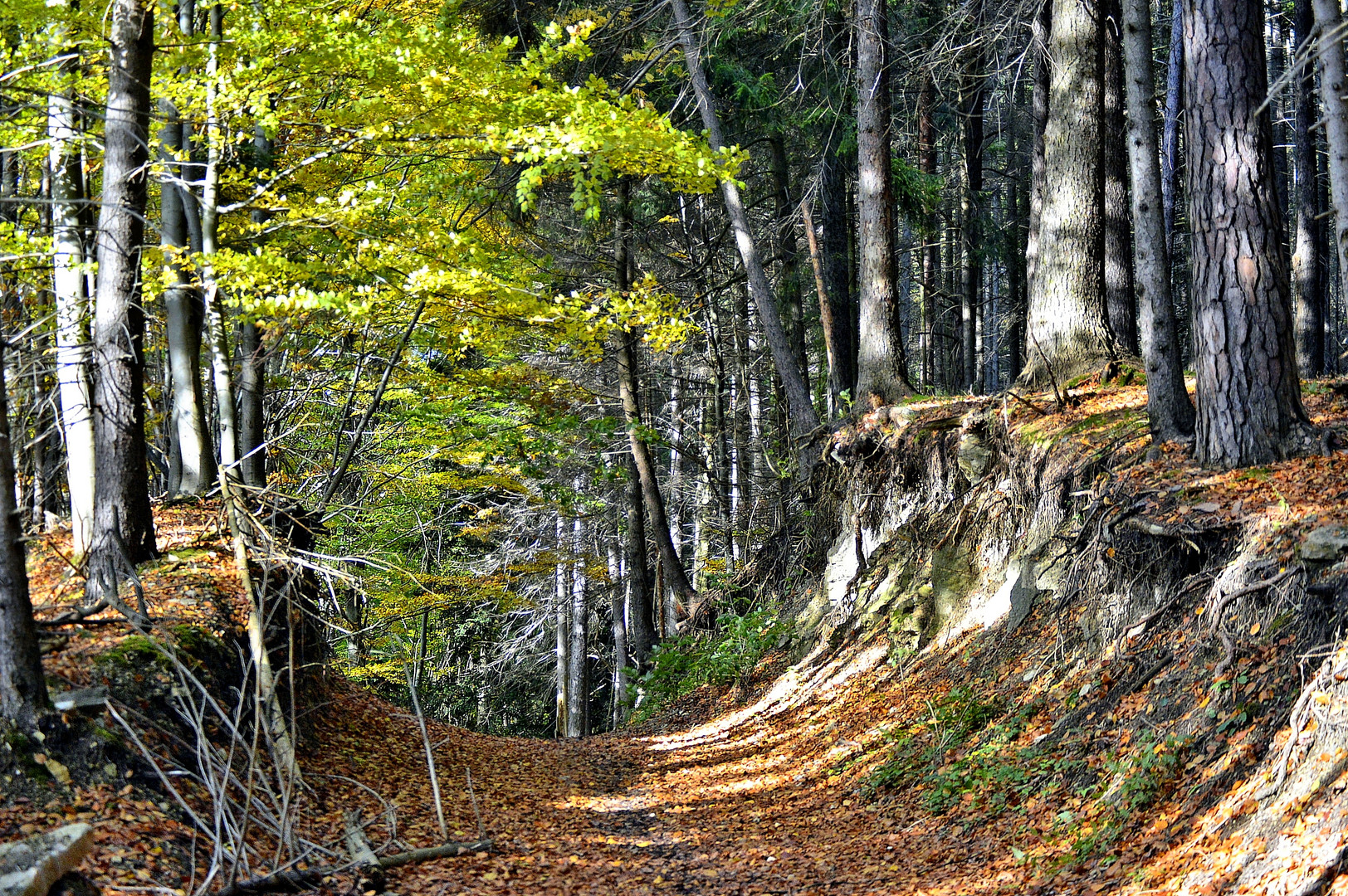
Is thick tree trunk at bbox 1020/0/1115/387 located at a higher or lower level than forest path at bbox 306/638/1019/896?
higher

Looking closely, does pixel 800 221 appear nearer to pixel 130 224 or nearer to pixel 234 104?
pixel 234 104

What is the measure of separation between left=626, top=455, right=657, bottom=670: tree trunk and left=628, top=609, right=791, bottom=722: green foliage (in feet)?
2.15

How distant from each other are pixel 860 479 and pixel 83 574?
27.7ft

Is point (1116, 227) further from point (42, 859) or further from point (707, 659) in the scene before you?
point (42, 859)

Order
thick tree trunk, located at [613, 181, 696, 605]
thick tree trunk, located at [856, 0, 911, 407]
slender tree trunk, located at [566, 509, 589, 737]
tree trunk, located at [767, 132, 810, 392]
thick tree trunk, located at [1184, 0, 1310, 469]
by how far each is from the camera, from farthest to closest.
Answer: slender tree trunk, located at [566, 509, 589, 737]
tree trunk, located at [767, 132, 810, 392]
thick tree trunk, located at [613, 181, 696, 605]
thick tree trunk, located at [856, 0, 911, 407]
thick tree trunk, located at [1184, 0, 1310, 469]

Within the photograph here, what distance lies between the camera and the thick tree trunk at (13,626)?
5188 millimetres

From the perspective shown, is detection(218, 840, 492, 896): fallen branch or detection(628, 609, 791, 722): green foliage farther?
detection(628, 609, 791, 722): green foliage

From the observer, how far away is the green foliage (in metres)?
13.5

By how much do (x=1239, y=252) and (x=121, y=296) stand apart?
321 inches

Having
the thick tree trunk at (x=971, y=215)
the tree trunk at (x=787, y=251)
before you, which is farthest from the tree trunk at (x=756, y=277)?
the thick tree trunk at (x=971, y=215)

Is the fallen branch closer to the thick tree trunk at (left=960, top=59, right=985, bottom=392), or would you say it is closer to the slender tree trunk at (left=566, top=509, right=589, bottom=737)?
the slender tree trunk at (left=566, top=509, right=589, bottom=737)

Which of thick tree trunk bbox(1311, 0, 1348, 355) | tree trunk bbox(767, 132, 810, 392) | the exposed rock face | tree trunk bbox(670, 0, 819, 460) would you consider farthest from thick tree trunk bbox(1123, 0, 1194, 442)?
tree trunk bbox(767, 132, 810, 392)

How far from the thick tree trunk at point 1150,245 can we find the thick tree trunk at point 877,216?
14.8 feet

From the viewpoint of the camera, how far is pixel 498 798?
28.6ft
